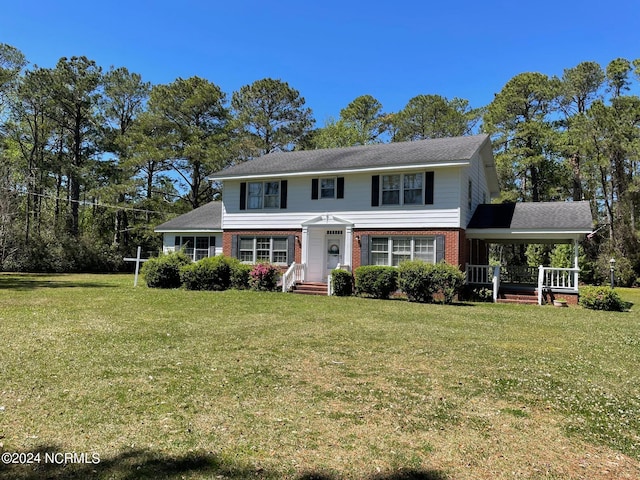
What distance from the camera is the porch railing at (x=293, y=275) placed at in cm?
1634

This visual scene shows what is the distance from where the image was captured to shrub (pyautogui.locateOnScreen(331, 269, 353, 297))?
50.6 ft

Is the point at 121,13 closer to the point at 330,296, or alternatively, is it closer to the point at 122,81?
the point at 330,296

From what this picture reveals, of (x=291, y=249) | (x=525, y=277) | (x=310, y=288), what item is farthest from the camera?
(x=525, y=277)

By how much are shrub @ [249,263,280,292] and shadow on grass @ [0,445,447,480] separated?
12.7m

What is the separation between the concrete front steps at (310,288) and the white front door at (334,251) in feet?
3.77

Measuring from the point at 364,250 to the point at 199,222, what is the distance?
9.76 metres

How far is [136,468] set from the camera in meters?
3.01

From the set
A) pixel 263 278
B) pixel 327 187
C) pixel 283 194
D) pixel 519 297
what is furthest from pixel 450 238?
pixel 283 194

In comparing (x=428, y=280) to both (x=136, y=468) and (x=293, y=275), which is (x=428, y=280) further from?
(x=136, y=468)

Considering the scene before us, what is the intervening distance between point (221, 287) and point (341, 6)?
36.6 ft

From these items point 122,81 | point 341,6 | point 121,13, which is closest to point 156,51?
point 121,13

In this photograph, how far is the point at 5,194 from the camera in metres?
20.9

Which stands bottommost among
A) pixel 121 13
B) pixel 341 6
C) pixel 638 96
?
pixel 121 13

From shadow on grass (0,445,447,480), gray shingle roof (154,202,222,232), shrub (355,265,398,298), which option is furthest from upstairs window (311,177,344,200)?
shadow on grass (0,445,447,480)
